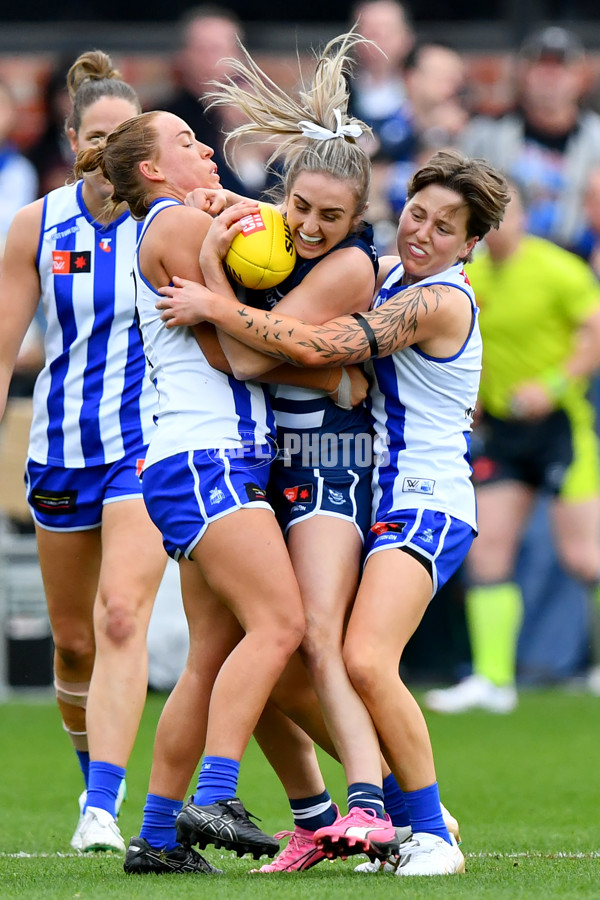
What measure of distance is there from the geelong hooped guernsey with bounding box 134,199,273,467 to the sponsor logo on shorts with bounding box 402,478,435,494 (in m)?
0.40

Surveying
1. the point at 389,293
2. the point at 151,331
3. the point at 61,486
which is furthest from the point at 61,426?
the point at 389,293

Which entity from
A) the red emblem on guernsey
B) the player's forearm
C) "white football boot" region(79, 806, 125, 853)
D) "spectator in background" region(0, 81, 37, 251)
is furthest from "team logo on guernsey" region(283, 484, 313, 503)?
"spectator in background" region(0, 81, 37, 251)

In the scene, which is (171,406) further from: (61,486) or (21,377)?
(21,377)

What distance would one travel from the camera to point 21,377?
399 inches

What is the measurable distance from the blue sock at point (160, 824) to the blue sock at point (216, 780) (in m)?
0.33

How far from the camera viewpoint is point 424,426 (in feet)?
14.6

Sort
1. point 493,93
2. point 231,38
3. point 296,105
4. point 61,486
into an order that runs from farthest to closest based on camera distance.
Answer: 1. point 493,93
2. point 231,38
3. point 61,486
4. point 296,105

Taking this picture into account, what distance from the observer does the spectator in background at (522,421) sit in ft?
29.9

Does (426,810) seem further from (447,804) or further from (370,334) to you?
(447,804)

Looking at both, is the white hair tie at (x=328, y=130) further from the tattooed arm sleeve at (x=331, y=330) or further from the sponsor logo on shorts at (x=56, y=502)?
the sponsor logo on shorts at (x=56, y=502)

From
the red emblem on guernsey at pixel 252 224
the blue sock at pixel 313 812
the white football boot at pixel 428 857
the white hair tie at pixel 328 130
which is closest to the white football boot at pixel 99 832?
the blue sock at pixel 313 812

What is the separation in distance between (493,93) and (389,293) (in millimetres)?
8860

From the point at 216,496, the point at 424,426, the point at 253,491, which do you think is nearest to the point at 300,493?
the point at 253,491

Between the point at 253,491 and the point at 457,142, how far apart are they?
727 cm
